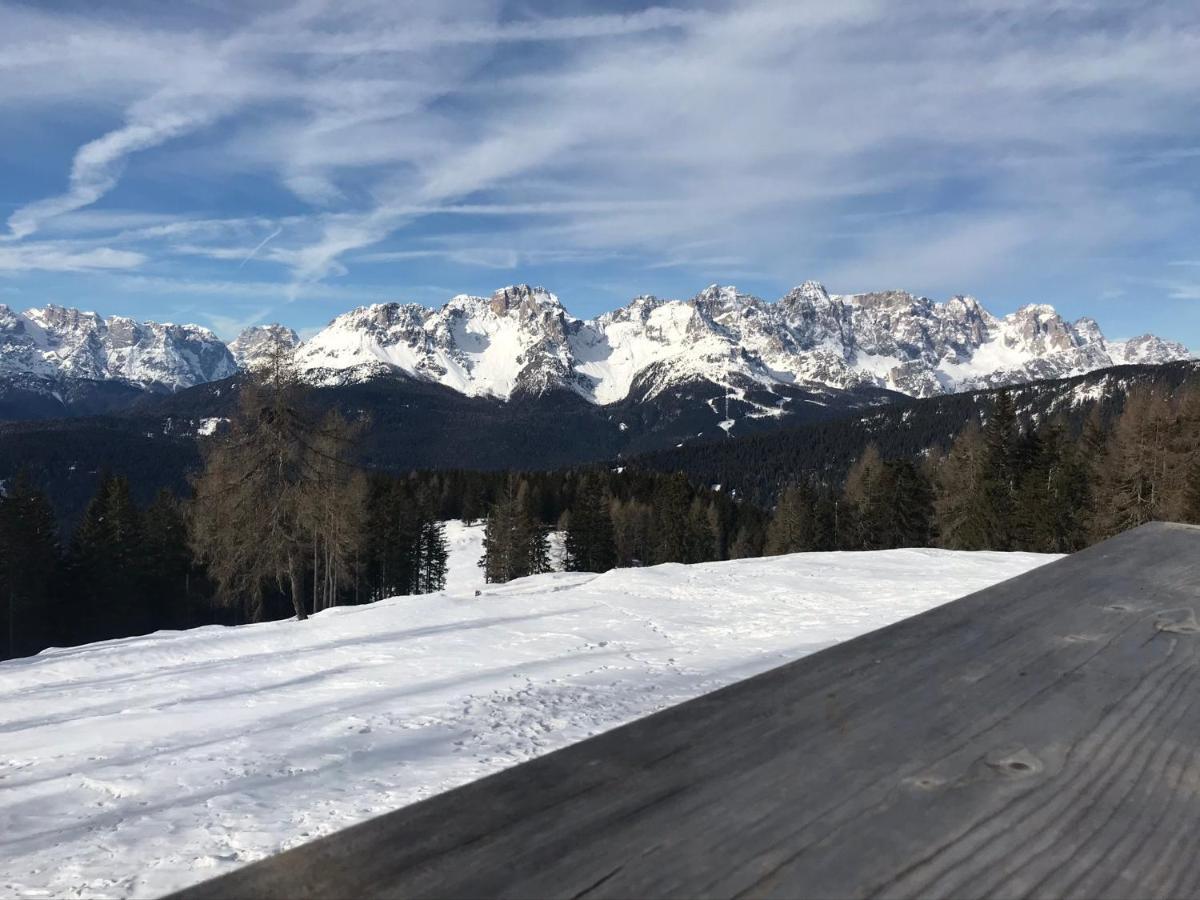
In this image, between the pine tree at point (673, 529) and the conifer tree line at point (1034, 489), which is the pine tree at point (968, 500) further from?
the pine tree at point (673, 529)

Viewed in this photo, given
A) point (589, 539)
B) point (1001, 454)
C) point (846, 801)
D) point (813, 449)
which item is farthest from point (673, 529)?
point (813, 449)

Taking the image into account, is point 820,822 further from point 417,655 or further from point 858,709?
point 417,655

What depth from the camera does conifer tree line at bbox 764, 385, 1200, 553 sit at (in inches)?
1177

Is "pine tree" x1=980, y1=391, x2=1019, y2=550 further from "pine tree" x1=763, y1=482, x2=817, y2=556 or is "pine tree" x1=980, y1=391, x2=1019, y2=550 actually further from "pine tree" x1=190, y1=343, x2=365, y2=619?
"pine tree" x1=190, y1=343, x2=365, y2=619

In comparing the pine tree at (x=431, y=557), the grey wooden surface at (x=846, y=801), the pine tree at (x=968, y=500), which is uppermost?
the grey wooden surface at (x=846, y=801)

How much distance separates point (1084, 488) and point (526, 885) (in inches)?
1649

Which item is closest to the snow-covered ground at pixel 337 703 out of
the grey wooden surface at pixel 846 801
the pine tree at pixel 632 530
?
the grey wooden surface at pixel 846 801

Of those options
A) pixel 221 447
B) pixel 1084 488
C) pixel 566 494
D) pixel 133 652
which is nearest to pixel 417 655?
pixel 133 652

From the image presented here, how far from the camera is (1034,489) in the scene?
35.2 meters

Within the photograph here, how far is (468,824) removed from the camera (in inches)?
36.8

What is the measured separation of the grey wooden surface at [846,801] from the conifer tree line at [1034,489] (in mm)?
26217

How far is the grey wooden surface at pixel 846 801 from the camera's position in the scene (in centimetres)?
86

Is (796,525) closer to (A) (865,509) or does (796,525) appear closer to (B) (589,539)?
(A) (865,509)

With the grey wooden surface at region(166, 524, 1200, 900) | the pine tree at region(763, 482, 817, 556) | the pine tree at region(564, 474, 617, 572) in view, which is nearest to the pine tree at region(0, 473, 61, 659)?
the pine tree at region(564, 474, 617, 572)
